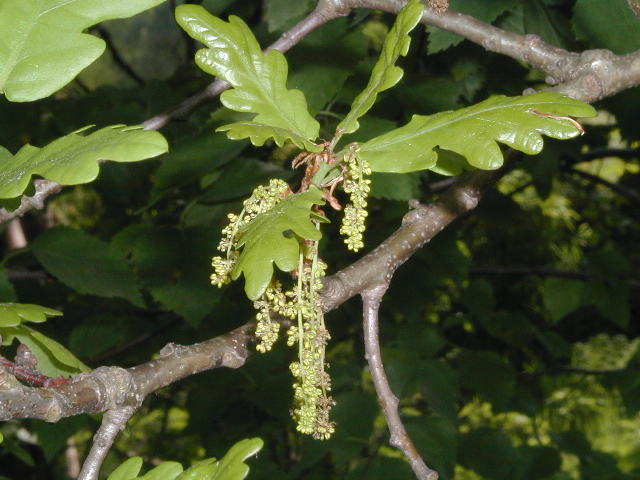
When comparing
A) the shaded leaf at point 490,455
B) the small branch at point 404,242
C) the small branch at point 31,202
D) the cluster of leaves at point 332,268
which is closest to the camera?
the small branch at point 404,242

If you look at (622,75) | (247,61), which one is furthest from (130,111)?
(622,75)

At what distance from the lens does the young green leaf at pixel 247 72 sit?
0.74 m

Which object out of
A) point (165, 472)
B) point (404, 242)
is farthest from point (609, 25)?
point (165, 472)

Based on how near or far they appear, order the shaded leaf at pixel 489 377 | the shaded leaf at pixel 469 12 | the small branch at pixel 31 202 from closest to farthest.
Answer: the small branch at pixel 31 202 < the shaded leaf at pixel 469 12 < the shaded leaf at pixel 489 377

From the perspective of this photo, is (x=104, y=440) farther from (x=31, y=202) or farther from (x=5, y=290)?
(x=5, y=290)

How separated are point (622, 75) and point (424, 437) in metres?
1.17

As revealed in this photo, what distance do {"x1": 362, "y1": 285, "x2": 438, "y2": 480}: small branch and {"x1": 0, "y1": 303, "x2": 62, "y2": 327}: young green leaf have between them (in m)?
0.30

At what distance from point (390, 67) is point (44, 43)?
1.01 feet

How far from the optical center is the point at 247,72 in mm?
771

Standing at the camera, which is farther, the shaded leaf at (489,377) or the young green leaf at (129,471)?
the shaded leaf at (489,377)

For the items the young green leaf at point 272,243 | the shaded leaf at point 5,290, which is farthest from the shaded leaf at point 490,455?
the young green leaf at point 272,243

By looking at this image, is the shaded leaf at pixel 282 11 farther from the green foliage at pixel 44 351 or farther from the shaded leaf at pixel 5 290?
the green foliage at pixel 44 351

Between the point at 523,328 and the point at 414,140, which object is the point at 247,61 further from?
the point at 523,328

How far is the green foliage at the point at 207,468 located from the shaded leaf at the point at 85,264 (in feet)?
3.32
